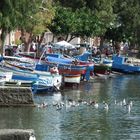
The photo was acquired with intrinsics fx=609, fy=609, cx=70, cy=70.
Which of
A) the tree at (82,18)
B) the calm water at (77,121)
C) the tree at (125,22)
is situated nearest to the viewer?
the calm water at (77,121)

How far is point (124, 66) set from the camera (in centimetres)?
6775

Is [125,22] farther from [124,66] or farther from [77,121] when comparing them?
[77,121]

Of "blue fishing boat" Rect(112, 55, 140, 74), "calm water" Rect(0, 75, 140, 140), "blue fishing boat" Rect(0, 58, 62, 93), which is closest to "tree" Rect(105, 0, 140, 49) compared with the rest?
"blue fishing boat" Rect(112, 55, 140, 74)

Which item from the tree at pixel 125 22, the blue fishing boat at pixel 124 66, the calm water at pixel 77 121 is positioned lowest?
the calm water at pixel 77 121

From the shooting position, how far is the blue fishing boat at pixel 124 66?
6688cm

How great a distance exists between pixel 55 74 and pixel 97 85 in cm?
847

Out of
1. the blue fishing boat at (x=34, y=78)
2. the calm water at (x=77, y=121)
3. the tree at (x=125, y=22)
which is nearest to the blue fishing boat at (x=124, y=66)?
the tree at (x=125, y=22)

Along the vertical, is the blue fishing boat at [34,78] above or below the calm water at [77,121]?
above

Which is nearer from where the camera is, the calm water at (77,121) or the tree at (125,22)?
the calm water at (77,121)

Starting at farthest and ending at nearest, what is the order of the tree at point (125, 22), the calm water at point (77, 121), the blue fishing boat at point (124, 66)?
the tree at point (125, 22), the blue fishing boat at point (124, 66), the calm water at point (77, 121)

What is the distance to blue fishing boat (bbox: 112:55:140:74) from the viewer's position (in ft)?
219

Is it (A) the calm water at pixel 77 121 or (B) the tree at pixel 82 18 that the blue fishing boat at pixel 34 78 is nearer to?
(A) the calm water at pixel 77 121

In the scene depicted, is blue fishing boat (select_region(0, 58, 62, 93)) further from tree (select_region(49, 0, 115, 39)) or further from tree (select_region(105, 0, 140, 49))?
tree (select_region(105, 0, 140, 49))

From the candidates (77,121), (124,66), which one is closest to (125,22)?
(124,66)
